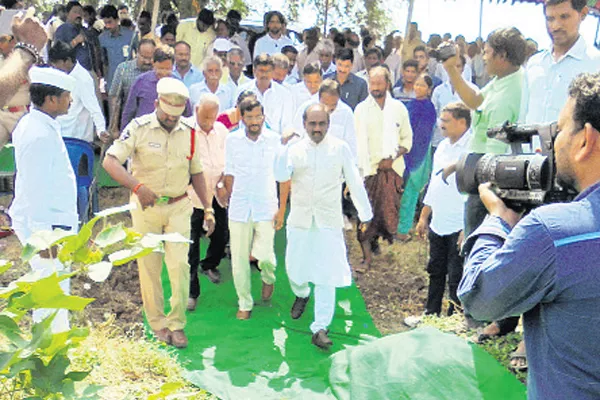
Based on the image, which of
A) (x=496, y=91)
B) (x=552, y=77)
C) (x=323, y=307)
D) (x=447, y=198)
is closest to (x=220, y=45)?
(x=447, y=198)

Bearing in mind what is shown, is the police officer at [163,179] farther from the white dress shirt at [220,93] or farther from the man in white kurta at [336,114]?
the white dress shirt at [220,93]

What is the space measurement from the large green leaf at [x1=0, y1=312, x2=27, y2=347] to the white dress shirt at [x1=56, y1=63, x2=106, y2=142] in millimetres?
5448

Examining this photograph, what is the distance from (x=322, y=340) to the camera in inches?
198

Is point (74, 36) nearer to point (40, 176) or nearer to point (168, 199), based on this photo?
point (168, 199)

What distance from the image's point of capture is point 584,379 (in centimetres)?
162

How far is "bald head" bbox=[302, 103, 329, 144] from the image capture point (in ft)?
16.8

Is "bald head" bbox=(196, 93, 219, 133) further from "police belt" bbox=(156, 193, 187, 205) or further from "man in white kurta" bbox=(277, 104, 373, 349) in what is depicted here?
"police belt" bbox=(156, 193, 187, 205)

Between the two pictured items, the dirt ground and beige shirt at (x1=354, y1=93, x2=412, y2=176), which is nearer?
the dirt ground

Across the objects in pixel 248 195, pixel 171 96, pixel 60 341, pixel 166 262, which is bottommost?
pixel 166 262

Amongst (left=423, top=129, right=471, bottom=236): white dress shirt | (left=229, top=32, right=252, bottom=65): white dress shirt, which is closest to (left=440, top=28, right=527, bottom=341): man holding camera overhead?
(left=423, top=129, right=471, bottom=236): white dress shirt

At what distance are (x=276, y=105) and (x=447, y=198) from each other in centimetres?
225

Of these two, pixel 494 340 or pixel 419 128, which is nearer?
pixel 494 340

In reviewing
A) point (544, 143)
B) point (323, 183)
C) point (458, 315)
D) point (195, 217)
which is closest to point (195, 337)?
point (195, 217)

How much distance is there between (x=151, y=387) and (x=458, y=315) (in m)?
2.25
